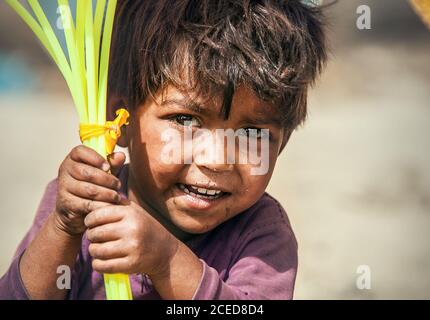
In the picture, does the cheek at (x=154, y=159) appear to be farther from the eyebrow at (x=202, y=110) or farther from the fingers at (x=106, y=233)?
the fingers at (x=106, y=233)

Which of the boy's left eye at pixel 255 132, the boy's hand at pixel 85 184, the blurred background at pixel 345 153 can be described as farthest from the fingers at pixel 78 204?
the blurred background at pixel 345 153

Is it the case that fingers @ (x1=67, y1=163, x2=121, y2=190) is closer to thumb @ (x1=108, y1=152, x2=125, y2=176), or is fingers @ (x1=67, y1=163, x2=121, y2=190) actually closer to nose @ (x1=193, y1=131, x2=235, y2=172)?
thumb @ (x1=108, y1=152, x2=125, y2=176)

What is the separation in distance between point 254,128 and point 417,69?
133 cm

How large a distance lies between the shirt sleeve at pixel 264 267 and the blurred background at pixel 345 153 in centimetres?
56

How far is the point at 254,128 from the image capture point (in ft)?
3.98

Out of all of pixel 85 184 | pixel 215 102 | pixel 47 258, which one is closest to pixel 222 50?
pixel 215 102

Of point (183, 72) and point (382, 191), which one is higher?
point (183, 72)

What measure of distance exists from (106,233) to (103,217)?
2 centimetres

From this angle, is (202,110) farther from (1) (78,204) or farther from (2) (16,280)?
(2) (16,280)

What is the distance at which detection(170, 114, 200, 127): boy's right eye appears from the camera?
1184 millimetres

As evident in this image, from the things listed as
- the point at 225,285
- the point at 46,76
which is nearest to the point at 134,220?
the point at 225,285

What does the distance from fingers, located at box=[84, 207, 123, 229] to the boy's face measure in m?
0.18

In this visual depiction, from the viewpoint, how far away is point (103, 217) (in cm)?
101
